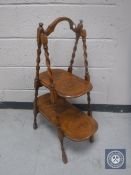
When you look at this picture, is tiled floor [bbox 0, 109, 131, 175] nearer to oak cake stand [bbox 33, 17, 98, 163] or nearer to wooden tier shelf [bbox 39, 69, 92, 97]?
oak cake stand [bbox 33, 17, 98, 163]

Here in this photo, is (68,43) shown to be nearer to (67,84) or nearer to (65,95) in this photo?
(67,84)

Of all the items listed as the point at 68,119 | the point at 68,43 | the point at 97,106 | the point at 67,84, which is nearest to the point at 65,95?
the point at 67,84

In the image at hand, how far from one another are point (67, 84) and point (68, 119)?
0.79ft

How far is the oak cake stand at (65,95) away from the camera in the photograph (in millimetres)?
1604

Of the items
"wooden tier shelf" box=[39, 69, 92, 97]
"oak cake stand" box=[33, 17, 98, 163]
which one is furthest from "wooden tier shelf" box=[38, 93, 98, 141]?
"wooden tier shelf" box=[39, 69, 92, 97]

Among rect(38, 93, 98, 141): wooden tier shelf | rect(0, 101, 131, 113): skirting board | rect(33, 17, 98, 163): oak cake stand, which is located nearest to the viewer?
rect(33, 17, 98, 163): oak cake stand

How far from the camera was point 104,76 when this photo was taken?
2.00 meters

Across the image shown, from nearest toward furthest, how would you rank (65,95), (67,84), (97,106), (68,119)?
(65,95), (67,84), (68,119), (97,106)

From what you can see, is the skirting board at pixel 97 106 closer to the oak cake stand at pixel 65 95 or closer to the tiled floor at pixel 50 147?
the tiled floor at pixel 50 147

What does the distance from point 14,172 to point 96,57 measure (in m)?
0.87

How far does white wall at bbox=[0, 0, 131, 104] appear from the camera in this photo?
1756mm

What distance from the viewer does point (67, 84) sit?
1693 mm

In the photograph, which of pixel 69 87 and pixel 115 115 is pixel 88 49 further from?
pixel 115 115

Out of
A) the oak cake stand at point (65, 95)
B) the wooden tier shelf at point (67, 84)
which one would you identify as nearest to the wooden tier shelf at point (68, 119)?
the oak cake stand at point (65, 95)
